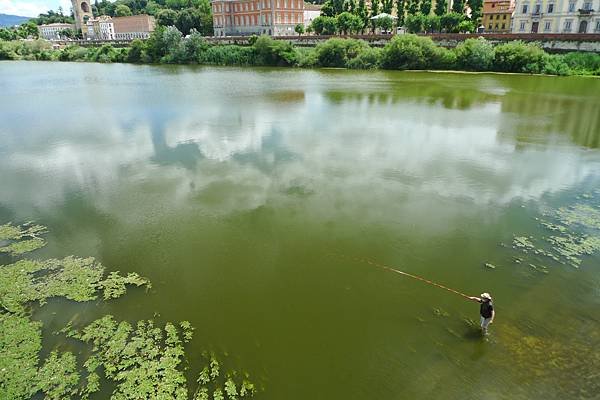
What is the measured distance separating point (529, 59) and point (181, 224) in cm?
4926

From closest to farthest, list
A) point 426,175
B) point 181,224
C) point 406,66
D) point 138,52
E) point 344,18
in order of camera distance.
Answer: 1. point 181,224
2. point 426,175
3. point 406,66
4. point 344,18
5. point 138,52

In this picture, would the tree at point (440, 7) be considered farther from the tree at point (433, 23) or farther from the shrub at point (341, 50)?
the shrub at point (341, 50)

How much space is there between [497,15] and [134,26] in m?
107

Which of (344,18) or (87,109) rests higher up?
(344,18)

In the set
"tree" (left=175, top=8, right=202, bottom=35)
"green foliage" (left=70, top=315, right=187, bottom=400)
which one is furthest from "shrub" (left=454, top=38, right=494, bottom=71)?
"tree" (left=175, top=8, right=202, bottom=35)

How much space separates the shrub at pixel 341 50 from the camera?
5956cm

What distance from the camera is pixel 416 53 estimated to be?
53.5 meters

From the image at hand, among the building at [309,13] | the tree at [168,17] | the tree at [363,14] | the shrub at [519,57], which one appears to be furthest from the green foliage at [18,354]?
the tree at [168,17]

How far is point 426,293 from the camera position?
916 centimetres

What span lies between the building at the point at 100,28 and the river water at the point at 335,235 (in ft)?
424

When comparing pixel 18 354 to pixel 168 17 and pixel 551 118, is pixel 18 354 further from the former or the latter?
pixel 168 17

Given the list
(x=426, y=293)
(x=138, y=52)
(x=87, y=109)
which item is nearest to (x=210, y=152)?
(x=426, y=293)

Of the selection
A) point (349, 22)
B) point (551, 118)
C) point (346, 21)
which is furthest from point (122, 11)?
point (551, 118)

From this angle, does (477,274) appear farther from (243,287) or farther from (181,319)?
(181,319)
